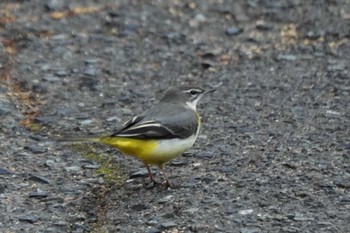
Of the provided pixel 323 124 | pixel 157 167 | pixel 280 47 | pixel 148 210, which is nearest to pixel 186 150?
pixel 157 167

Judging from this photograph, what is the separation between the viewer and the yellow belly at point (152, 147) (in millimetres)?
6656

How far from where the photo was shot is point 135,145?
6.68 m

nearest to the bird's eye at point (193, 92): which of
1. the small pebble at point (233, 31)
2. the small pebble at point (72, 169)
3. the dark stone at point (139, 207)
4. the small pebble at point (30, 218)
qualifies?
the small pebble at point (72, 169)

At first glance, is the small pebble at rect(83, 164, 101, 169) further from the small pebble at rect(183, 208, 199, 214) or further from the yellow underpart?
the small pebble at rect(183, 208, 199, 214)

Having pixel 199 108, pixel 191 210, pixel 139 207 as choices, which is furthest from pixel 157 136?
pixel 199 108

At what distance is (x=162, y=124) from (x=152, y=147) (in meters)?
0.26

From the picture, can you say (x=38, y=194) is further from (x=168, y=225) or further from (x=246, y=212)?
(x=246, y=212)

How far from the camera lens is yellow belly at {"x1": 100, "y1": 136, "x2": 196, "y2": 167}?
6.66 meters

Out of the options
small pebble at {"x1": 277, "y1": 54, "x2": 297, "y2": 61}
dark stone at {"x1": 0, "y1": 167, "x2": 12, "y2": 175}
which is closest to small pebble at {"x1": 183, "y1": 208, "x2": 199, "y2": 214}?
dark stone at {"x1": 0, "y1": 167, "x2": 12, "y2": 175}

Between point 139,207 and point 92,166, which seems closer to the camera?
point 139,207

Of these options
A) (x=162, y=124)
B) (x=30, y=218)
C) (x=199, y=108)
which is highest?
(x=162, y=124)

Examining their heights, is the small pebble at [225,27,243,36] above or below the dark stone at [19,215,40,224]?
above

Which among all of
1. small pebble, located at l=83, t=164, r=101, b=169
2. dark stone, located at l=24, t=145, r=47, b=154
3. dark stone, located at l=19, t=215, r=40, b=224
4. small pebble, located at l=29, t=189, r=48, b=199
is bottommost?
dark stone, located at l=19, t=215, r=40, b=224

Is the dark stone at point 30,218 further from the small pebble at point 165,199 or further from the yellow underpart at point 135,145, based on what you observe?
the small pebble at point 165,199
